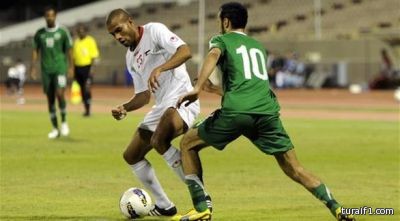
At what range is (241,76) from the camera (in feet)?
31.4

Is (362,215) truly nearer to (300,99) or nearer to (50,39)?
(50,39)

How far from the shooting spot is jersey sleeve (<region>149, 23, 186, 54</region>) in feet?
33.1

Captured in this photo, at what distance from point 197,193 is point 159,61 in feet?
4.86

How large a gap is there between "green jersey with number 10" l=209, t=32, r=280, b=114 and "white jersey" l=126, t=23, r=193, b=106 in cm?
67

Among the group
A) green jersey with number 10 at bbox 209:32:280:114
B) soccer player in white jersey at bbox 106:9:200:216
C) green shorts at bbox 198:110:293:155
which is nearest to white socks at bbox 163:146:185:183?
A: soccer player in white jersey at bbox 106:9:200:216

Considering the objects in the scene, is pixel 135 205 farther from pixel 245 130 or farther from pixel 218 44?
pixel 218 44

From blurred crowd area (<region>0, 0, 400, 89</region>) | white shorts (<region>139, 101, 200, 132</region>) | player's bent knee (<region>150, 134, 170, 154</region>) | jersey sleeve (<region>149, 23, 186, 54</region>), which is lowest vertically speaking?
blurred crowd area (<region>0, 0, 400, 89</region>)

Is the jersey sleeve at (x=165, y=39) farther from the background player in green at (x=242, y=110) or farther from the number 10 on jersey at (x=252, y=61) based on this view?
the number 10 on jersey at (x=252, y=61)

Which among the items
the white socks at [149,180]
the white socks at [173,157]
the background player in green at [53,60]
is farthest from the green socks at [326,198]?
the background player in green at [53,60]

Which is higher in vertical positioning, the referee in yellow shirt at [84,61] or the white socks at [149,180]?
the white socks at [149,180]

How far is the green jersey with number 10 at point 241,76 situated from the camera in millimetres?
9555

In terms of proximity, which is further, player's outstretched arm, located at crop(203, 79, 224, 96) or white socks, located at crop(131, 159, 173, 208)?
white socks, located at crop(131, 159, 173, 208)

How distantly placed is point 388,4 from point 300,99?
1009cm

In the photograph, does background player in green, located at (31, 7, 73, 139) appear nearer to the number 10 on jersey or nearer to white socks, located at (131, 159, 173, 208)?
white socks, located at (131, 159, 173, 208)
